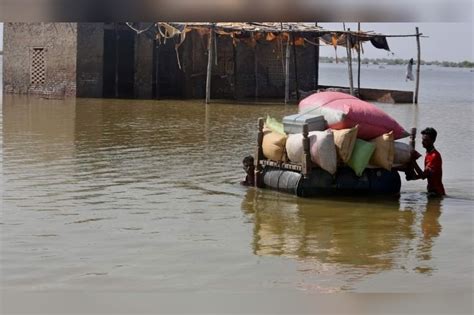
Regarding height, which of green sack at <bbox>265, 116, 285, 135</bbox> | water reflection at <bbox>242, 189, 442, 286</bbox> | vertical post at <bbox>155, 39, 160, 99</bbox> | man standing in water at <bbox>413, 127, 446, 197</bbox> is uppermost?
Result: vertical post at <bbox>155, 39, 160, 99</bbox>

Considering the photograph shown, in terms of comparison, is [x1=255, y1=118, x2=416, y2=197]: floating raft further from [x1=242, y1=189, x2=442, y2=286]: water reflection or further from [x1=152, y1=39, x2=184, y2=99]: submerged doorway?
[x1=152, y1=39, x2=184, y2=99]: submerged doorway

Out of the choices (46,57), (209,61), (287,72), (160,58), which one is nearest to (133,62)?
(160,58)

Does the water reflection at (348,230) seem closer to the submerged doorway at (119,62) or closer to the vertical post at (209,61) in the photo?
the vertical post at (209,61)

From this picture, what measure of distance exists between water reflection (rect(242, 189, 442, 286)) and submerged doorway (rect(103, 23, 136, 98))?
16685mm

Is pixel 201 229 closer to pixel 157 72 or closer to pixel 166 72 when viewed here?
pixel 157 72

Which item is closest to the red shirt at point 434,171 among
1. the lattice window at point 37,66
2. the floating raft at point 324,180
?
the floating raft at point 324,180

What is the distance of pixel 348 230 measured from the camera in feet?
24.9

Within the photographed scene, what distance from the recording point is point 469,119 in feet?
75.5

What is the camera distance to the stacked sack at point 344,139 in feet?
28.0

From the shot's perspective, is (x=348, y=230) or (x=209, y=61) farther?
(x=209, y=61)

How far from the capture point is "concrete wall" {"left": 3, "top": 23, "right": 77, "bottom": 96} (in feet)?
82.1

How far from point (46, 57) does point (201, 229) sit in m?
19.5

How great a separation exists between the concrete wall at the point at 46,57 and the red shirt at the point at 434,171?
A: 17.3 metres

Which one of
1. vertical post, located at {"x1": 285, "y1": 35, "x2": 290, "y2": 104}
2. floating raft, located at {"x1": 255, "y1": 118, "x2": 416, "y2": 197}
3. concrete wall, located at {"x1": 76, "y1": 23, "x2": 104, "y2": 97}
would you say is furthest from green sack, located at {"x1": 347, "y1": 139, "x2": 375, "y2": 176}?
concrete wall, located at {"x1": 76, "y1": 23, "x2": 104, "y2": 97}
